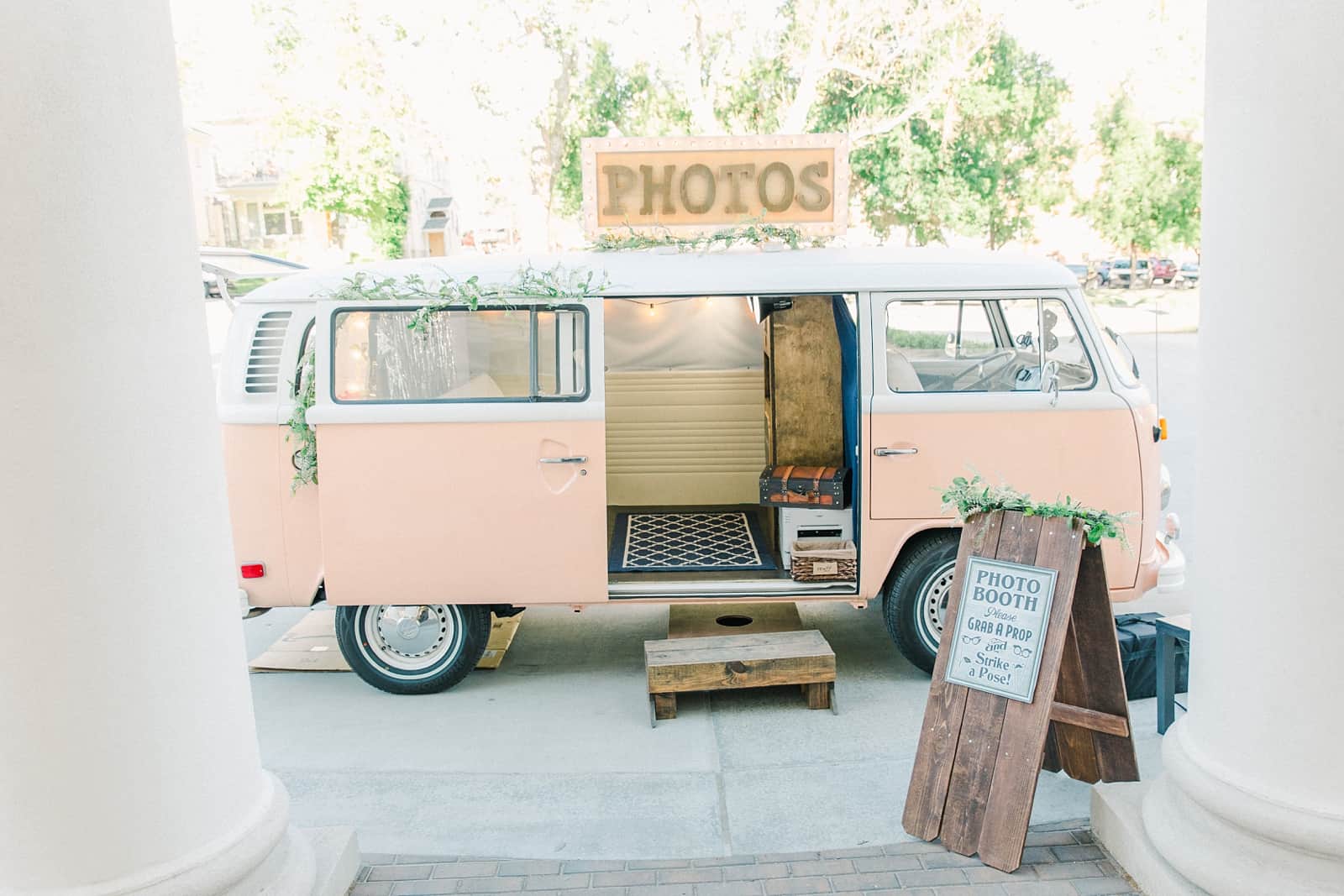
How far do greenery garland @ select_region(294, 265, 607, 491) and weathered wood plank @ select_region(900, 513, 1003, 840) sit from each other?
2.37 m

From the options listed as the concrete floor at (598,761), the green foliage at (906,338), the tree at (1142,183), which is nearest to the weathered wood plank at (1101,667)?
the concrete floor at (598,761)

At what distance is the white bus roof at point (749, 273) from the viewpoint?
551cm

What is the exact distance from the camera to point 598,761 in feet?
16.4

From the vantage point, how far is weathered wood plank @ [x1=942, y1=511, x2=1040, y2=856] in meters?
3.95

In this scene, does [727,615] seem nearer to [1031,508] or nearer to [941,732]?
[941,732]

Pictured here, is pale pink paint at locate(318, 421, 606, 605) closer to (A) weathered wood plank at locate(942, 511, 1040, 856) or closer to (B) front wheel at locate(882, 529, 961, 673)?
(B) front wheel at locate(882, 529, 961, 673)

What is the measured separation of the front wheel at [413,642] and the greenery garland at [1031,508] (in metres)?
2.78

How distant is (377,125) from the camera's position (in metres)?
22.0

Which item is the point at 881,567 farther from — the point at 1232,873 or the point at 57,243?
the point at 57,243

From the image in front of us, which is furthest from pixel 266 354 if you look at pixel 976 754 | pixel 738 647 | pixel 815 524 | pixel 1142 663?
pixel 1142 663

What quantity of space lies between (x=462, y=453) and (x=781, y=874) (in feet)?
8.88

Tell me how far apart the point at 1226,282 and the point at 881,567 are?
2730mm

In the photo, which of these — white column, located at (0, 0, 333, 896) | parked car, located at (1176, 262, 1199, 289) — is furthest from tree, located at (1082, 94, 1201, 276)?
white column, located at (0, 0, 333, 896)

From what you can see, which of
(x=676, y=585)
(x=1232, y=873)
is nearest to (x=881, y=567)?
(x=676, y=585)
